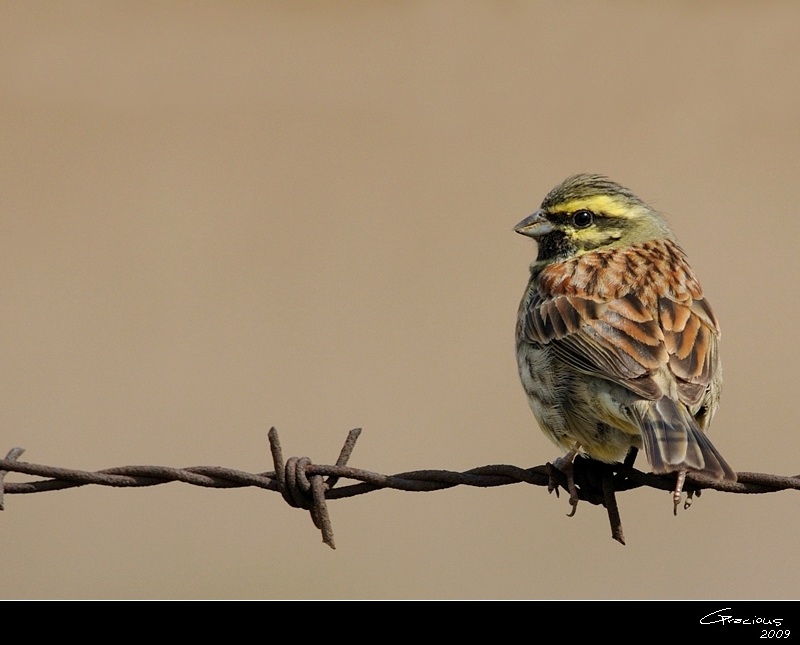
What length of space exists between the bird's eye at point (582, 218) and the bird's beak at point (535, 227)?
0.31 ft

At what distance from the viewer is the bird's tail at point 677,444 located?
420 centimetres

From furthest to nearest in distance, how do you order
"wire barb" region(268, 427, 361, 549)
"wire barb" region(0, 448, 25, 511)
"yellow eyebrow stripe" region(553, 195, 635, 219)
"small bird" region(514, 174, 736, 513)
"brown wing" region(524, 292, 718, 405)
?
"yellow eyebrow stripe" region(553, 195, 635, 219), "brown wing" region(524, 292, 718, 405), "small bird" region(514, 174, 736, 513), "wire barb" region(268, 427, 361, 549), "wire barb" region(0, 448, 25, 511)

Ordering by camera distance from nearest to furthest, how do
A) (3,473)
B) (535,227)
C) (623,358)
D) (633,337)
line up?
(3,473)
(623,358)
(633,337)
(535,227)

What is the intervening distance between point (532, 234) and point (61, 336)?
13.0 feet

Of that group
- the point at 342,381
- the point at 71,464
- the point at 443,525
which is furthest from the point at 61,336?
the point at 443,525

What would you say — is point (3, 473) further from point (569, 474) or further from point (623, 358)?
point (623, 358)

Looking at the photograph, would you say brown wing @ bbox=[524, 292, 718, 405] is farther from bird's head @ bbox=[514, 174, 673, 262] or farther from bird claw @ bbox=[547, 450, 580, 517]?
bird's head @ bbox=[514, 174, 673, 262]

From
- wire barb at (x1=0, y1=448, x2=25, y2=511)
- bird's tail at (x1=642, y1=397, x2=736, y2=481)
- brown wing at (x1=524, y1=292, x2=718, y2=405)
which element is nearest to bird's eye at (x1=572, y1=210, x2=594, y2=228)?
brown wing at (x1=524, y1=292, x2=718, y2=405)

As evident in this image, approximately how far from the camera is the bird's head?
5.67 metres

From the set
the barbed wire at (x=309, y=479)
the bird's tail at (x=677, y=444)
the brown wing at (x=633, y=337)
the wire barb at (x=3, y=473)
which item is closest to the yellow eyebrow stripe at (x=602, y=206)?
the brown wing at (x=633, y=337)

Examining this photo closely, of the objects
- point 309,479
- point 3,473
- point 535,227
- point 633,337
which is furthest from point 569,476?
point 3,473

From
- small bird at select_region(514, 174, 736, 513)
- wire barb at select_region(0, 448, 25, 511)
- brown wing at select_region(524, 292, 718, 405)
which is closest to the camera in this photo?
wire barb at select_region(0, 448, 25, 511)

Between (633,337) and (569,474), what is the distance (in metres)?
0.51

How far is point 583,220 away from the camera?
5.68 metres
